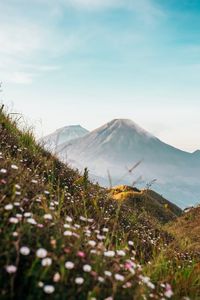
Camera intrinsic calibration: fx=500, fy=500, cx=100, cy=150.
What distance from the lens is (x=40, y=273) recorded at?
4.83 meters

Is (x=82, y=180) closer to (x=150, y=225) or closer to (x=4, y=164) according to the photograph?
(x=150, y=225)

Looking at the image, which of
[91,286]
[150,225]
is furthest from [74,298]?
[150,225]

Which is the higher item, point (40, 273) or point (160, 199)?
point (160, 199)

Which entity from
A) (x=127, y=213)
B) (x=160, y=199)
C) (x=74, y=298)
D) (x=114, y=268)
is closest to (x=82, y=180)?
(x=127, y=213)

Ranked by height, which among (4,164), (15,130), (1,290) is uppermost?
(15,130)

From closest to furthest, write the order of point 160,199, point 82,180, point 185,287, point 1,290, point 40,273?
1. point 1,290
2. point 40,273
3. point 185,287
4. point 82,180
5. point 160,199

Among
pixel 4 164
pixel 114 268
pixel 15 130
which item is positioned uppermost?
pixel 15 130

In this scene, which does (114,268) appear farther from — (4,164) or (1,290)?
(4,164)

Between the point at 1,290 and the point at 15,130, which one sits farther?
the point at 15,130

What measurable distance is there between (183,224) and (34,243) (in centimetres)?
1860

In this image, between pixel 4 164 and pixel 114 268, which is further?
Answer: pixel 4 164

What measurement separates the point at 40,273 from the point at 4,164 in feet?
10.1

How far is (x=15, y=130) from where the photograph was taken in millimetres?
14828

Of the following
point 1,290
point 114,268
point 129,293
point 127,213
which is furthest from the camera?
point 127,213
